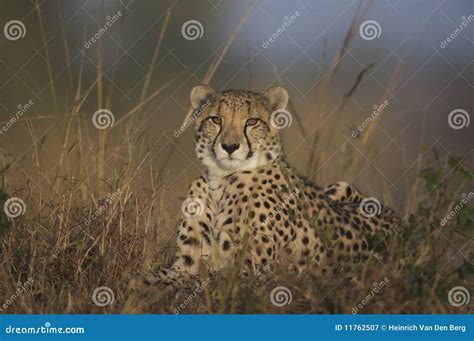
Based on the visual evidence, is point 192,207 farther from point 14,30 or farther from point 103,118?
point 14,30

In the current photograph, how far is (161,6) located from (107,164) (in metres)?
7.86

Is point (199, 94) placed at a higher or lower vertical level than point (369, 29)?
lower

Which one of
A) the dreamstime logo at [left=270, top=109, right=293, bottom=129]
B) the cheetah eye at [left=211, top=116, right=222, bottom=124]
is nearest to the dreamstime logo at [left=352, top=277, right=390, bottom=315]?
the dreamstime logo at [left=270, top=109, right=293, bottom=129]

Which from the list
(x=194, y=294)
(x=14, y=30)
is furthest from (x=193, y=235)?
(x=14, y=30)

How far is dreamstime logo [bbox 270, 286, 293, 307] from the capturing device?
4641mm

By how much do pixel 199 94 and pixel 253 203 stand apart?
793 mm

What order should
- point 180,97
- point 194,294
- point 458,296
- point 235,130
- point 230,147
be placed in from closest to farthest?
point 458,296
point 194,294
point 230,147
point 235,130
point 180,97

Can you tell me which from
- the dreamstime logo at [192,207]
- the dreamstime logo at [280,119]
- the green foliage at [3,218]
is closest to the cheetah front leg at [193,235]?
the dreamstime logo at [192,207]

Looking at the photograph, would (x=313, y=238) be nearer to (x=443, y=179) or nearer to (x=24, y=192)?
(x=443, y=179)

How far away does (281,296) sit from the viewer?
4.69 metres

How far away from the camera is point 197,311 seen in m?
4.70

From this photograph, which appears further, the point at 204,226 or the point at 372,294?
the point at 204,226

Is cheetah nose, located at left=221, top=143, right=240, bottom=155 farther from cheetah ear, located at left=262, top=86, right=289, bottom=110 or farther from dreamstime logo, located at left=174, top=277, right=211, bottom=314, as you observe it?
dreamstime logo, located at left=174, top=277, right=211, bottom=314

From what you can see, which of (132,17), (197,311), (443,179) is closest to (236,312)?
(197,311)
